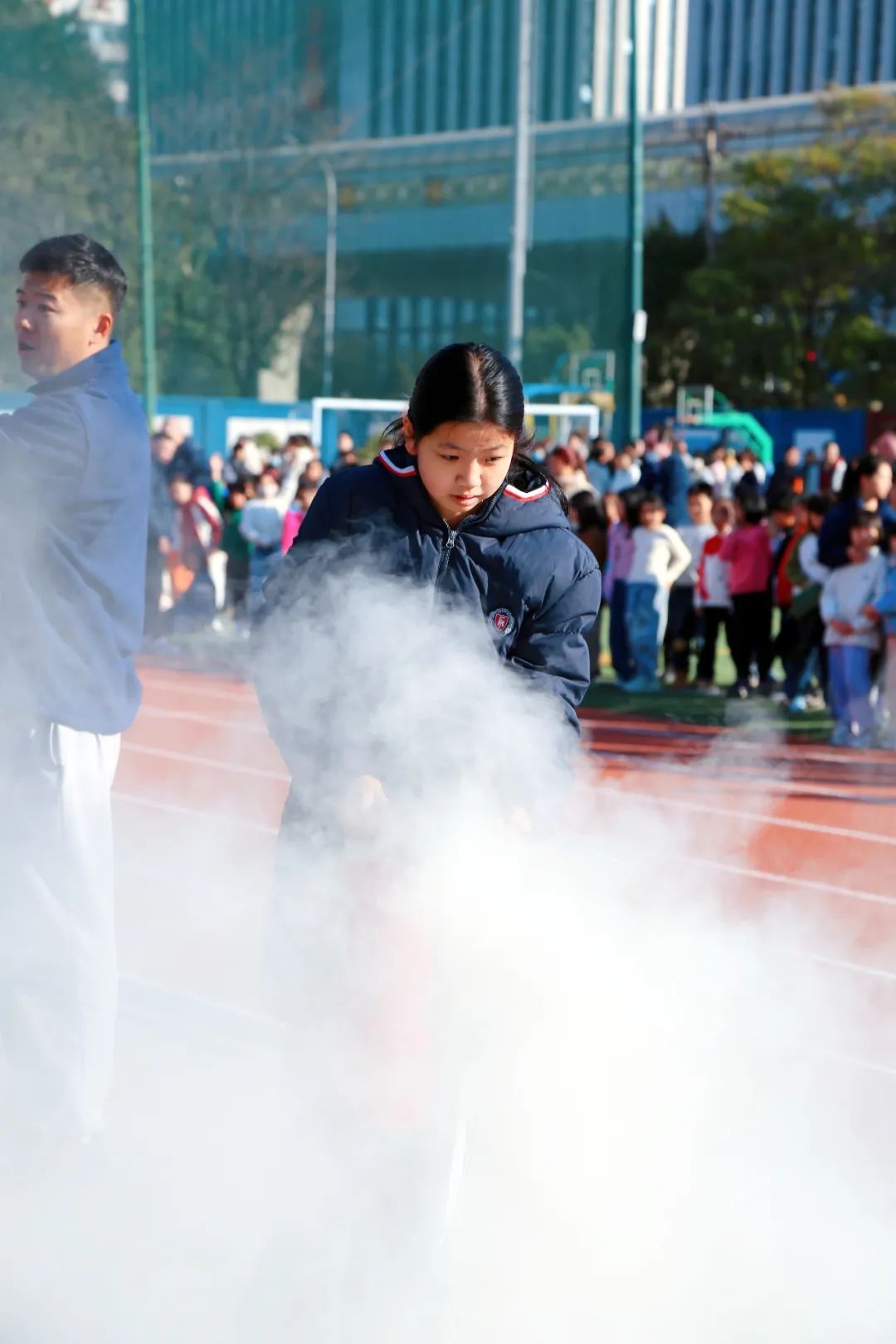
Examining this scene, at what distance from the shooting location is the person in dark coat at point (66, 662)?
10.4 ft

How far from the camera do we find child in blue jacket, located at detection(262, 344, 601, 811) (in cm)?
260

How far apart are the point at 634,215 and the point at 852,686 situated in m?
11.7

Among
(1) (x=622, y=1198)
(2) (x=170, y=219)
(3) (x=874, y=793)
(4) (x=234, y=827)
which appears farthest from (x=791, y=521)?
(2) (x=170, y=219)

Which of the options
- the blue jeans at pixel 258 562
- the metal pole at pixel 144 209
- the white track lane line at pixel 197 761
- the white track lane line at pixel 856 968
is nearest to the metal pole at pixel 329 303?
the metal pole at pixel 144 209

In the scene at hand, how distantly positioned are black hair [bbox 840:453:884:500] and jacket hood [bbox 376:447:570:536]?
752 cm

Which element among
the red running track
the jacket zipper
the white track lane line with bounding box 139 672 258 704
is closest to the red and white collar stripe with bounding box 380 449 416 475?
the jacket zipper

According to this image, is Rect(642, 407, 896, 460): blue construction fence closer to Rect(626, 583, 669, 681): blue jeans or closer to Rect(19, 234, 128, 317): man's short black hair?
Rect(626, 583, 669, 681): blue jeans

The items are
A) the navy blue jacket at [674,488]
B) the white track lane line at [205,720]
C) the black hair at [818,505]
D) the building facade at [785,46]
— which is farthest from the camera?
the building facade at [785,46]

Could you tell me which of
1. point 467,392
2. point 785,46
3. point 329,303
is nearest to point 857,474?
point 467,392

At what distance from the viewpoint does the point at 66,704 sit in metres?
3.20

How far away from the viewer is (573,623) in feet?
9.41

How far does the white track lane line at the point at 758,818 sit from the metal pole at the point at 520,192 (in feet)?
45.4

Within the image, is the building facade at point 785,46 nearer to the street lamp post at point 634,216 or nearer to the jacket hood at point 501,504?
the street lamp post at point 634,216

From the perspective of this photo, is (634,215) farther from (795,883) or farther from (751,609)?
(795,883)
